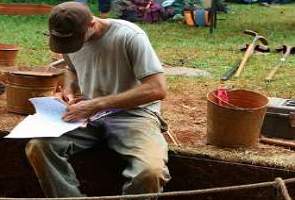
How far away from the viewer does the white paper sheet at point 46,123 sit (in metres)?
4.05

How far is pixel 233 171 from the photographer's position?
4.67 meters

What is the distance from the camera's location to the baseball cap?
13.1 feet

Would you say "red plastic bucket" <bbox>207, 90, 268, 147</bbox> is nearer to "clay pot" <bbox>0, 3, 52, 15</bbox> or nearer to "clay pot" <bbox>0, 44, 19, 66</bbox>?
"clay pot" <bbox>0, 44, 19, 66</bbox>

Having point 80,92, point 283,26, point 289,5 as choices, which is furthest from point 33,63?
point 289,5

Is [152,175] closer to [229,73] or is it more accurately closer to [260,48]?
[229,73]

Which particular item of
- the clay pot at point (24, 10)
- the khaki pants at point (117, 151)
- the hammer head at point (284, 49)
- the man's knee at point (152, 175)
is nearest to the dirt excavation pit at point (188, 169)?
the khaki pants at point (117, 151)

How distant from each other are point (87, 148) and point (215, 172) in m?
1.00

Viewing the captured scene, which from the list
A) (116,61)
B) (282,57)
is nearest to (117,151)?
(116,61)

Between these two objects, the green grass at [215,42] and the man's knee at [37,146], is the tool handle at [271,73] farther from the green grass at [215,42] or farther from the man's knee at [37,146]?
the man's knee at [37,146]

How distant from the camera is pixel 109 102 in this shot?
419 cm

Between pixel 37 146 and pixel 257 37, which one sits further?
pixel 257 37

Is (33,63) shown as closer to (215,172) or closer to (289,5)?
(215,172)

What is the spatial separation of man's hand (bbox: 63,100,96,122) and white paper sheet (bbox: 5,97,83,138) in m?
0.03

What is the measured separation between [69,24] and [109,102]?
568mm
